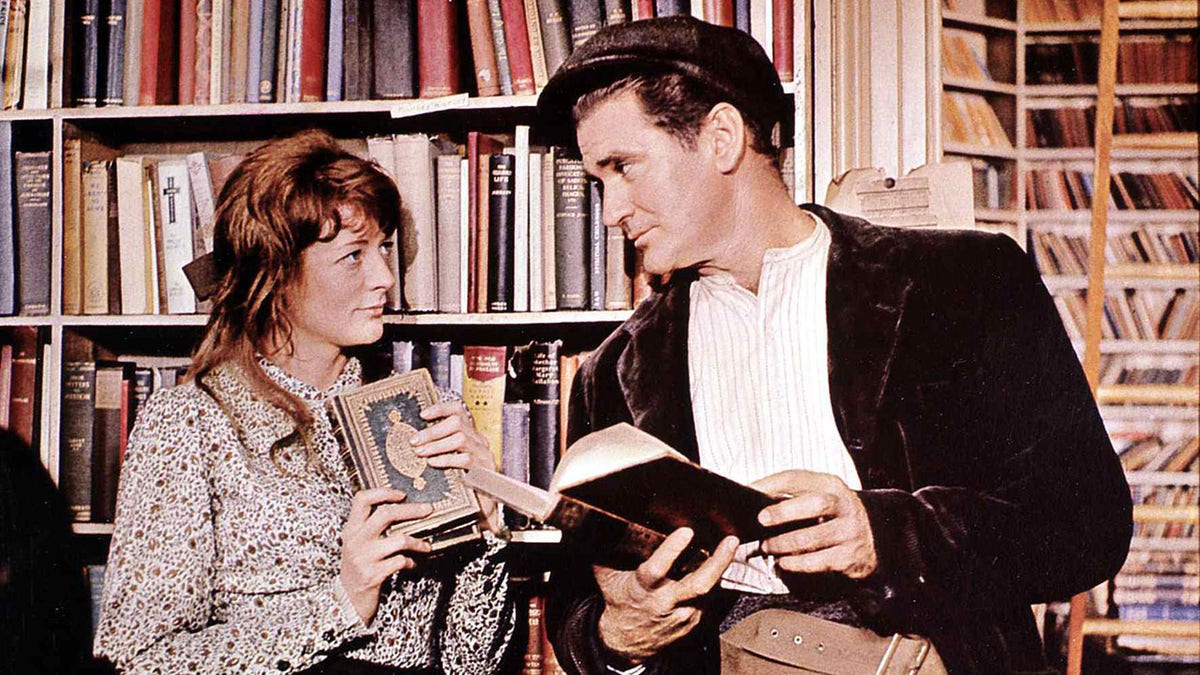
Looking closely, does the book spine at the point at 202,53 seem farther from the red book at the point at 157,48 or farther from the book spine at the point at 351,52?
the book spine at the point at 351,52

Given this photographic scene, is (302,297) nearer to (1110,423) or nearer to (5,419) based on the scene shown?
(5,419)

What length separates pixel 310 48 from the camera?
1.49 metres

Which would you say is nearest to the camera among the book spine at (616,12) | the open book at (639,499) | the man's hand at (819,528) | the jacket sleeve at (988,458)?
the open book at (639,499)

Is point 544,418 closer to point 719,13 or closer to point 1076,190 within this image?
point 719,13

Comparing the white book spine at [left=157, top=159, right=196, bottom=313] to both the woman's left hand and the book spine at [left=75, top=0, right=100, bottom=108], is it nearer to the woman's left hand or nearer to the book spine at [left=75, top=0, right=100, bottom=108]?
the book spine at [left=75, top=0, right=100, bottom=108]

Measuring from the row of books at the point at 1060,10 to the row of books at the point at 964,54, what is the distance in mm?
70

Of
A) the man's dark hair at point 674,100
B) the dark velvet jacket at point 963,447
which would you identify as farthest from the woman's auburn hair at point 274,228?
the dark velvet jacket at point 963,447

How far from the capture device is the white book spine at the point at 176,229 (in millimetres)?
1495

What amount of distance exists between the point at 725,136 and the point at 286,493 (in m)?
0.77

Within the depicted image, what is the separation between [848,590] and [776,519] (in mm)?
233

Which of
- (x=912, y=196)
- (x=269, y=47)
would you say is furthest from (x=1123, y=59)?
(x=269, y=47)

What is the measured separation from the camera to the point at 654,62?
1235mm

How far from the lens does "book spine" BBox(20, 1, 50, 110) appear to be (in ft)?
4.97

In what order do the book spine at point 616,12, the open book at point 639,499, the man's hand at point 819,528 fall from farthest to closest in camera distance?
the book spine at point 616,12 < the man's hand at point 819,528 < the open book at point 639,499
